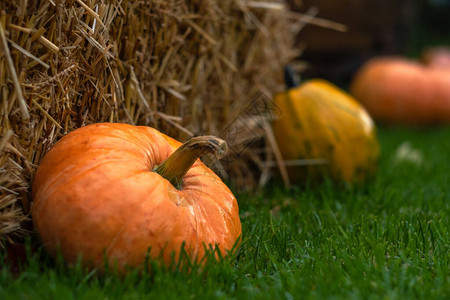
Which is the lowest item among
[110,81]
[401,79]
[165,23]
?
[401,79]

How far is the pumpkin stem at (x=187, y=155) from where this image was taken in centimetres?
192

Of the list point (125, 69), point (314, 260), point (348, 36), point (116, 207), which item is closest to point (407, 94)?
point (348, 36)

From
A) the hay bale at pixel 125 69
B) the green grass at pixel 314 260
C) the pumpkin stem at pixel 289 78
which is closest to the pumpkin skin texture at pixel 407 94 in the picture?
the hay bale at pixel 125 69

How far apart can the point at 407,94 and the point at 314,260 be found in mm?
4497

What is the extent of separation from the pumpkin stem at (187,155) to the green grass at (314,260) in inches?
14.1

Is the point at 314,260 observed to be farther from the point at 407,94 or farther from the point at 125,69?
the point at 407,94

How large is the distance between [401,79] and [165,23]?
4.10 meters

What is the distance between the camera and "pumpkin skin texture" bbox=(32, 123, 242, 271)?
1773 mm

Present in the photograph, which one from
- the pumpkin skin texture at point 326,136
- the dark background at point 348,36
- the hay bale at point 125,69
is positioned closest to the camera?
the hay bale at point 125,69

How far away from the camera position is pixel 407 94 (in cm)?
602

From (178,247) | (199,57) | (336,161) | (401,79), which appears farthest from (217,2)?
(401,79)

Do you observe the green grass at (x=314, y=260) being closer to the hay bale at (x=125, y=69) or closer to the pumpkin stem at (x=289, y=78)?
the hay bale at (x=125, y=69)

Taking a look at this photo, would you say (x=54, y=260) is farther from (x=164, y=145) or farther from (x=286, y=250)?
(x=286, y=250)

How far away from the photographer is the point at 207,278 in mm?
1831
